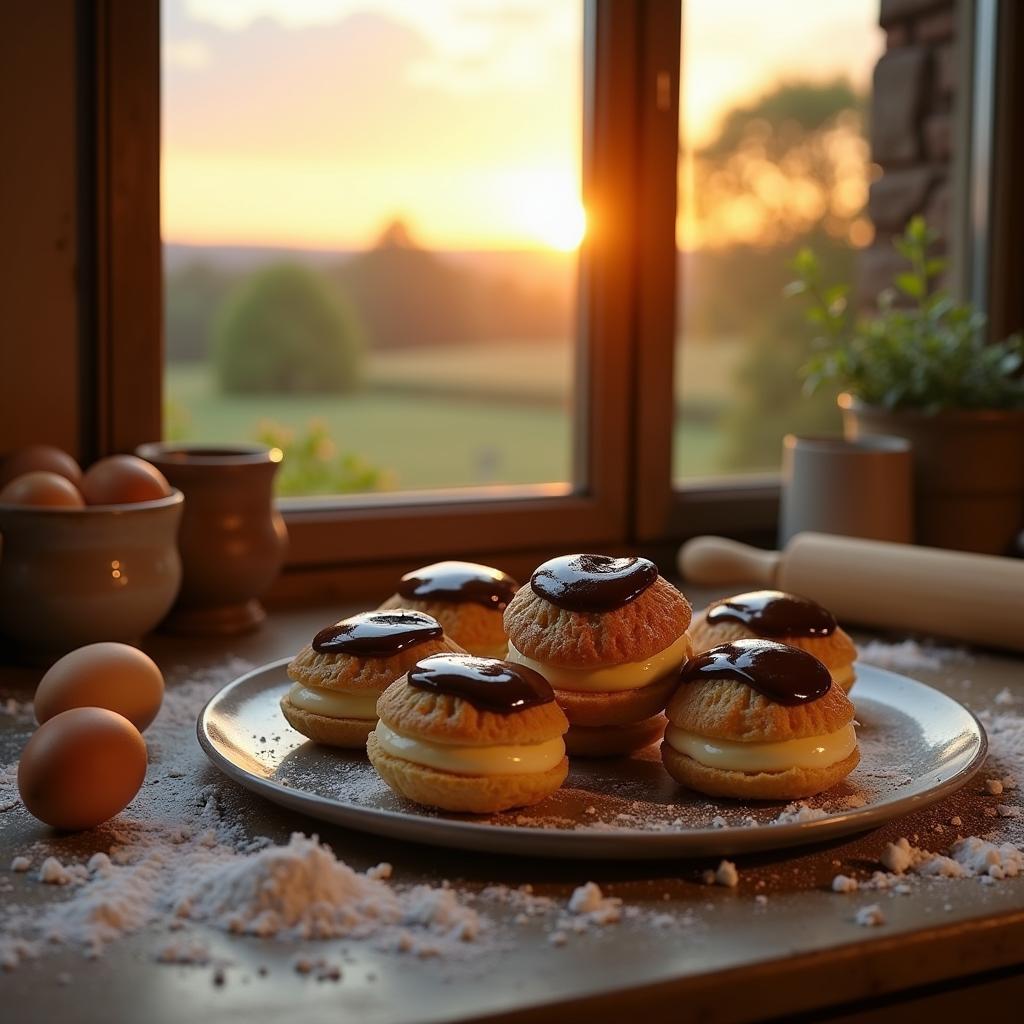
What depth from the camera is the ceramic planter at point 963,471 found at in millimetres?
1743

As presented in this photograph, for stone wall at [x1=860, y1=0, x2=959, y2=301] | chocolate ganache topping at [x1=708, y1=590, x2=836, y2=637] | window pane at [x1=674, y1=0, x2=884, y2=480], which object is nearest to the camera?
chocolate ganache topping at [x1=708, y1=590, x2=836, y2=637]

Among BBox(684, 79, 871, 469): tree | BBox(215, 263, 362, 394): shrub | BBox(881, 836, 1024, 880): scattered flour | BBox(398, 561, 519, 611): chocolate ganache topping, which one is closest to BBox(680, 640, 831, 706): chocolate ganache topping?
BBox(881, 836, 1024, 880): scattered flour

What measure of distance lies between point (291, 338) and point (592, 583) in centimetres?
146

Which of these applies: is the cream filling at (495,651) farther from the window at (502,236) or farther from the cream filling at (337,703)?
the window at (502,236)

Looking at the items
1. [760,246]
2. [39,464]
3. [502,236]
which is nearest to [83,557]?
[39,464]

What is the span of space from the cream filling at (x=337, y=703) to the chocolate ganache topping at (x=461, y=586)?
0.16m

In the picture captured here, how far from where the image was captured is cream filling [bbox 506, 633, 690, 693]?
0.94m

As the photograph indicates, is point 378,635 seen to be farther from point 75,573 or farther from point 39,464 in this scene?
point 39,464

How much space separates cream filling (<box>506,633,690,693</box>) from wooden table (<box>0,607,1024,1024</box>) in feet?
0.50

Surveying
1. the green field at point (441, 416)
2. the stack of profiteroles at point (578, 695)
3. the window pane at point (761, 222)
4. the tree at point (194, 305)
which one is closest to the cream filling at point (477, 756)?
the stack of profiteroles at point (578, 695)

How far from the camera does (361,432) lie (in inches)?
91.4

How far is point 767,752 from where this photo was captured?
0.87 metres

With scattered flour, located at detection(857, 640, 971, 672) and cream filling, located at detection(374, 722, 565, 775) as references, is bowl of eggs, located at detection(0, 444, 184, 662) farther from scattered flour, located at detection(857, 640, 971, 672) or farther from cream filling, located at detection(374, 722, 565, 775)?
scattered flour, located at detection(857, 640, 971, 672)

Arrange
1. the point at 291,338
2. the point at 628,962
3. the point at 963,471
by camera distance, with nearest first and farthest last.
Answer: the point at 628,962 → the point at 963,471 → the point at 291,338
